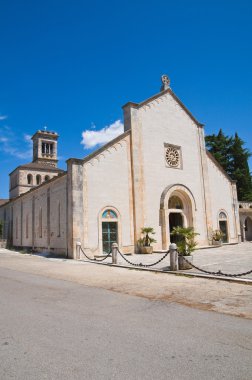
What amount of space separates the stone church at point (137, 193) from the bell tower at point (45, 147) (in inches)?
993

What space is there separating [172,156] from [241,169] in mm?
→ 23547

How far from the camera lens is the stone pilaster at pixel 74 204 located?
18.1 meters

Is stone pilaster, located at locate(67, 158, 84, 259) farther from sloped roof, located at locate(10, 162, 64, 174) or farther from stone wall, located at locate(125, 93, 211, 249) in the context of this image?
sloped roof, located at locate(10, 162, 64, 174)

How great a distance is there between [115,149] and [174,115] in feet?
26.4

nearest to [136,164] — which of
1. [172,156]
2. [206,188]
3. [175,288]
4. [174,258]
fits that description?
[172,156]

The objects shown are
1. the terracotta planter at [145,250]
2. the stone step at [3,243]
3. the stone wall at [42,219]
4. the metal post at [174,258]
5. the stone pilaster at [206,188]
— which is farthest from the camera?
the stone step at [3,243]

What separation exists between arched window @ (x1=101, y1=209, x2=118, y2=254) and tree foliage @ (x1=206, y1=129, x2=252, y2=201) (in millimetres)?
28847

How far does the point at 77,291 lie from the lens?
27.7ft

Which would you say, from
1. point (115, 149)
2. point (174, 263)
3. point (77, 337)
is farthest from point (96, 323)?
point (115, 149)

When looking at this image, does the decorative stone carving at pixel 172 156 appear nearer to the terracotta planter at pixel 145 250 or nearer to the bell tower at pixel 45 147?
the terracotta planter at pixel 145 250

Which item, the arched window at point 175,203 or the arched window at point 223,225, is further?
the arched window at point 223,225

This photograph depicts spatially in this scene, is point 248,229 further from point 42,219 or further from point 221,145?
point 42,219

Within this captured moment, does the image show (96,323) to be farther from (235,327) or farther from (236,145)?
(236,145)

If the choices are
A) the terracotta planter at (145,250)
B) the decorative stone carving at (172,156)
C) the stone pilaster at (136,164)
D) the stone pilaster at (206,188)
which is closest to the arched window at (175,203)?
the stone pilaster at (206,188)
